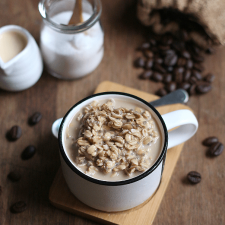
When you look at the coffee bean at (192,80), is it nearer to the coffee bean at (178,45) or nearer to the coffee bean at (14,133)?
the coffee bean at (178,45)

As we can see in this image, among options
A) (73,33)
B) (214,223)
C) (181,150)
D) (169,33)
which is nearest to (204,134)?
(181,150)

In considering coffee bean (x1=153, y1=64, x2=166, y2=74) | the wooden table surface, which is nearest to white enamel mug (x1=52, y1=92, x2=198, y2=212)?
the wooden table surface

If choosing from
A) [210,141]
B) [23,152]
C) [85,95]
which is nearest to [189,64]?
[210,141]

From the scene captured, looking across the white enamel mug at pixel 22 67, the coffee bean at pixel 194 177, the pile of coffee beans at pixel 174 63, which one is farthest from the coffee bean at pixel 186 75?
the white enamel mug at pixel 22 67

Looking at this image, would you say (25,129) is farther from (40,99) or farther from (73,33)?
(73,33)

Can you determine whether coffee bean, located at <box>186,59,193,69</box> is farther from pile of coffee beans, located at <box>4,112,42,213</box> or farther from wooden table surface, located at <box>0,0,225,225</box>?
pile of coffee beans, located at <box>4,112,42,213</box>

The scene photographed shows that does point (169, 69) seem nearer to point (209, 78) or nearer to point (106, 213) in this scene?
point (209, 78)
